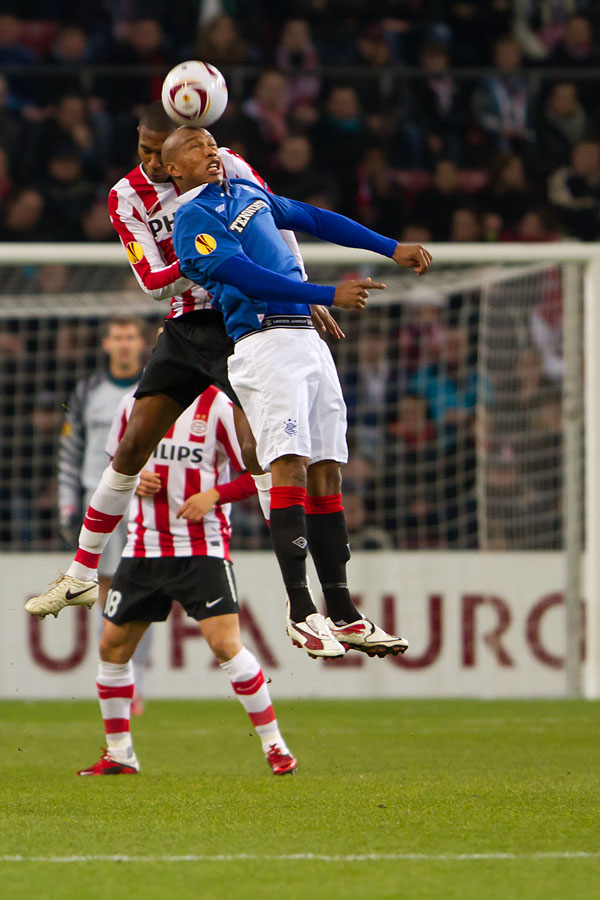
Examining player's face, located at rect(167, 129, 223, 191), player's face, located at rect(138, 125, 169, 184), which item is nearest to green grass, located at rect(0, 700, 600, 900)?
player's face, located at rect(167, 129, 223, 191)

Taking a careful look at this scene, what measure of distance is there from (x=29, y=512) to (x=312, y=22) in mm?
5937

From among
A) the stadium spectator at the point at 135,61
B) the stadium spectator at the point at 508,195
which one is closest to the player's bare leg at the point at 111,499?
the stadium spectator at the point at 135,61

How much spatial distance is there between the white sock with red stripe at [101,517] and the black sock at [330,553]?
0.79 metres

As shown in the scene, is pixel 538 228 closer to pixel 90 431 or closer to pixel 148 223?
pixel 90 431

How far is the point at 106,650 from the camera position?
20.4ft

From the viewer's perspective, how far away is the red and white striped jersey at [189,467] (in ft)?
21.1

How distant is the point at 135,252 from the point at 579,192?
808cm

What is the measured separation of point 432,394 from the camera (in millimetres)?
10930

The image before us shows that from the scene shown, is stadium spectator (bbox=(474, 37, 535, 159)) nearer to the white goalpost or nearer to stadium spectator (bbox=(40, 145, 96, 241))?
the white goalpost

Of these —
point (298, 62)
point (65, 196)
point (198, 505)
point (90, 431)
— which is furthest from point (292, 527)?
point (298, 62)

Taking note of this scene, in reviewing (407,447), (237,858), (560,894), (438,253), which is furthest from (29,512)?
(560,894)

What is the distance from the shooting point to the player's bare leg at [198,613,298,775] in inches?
235

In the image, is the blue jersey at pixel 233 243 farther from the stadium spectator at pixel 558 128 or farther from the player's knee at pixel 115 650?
the stadium spectator at pixel 558 128

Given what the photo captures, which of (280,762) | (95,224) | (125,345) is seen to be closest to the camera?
(280,762)
